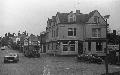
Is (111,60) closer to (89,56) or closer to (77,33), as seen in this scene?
(89,56)

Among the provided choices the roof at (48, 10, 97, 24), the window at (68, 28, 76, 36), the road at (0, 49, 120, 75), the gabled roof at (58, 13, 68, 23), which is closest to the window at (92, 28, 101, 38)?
the roof at (48, 10, 97, 24)

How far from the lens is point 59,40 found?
53.6 meters

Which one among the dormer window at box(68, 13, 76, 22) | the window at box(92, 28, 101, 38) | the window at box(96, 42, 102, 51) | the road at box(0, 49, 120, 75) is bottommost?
the road at box(0, 49, 120, 75)

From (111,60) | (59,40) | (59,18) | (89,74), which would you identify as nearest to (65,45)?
(59,40)

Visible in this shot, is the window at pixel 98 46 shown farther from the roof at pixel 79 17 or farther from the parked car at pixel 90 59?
the parked car at pixel 90 59

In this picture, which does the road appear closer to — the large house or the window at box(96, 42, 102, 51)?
the large house

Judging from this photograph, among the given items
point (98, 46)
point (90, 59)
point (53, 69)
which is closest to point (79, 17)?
point (98, 46)

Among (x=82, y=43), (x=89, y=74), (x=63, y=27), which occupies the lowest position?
(x=89, y=74)

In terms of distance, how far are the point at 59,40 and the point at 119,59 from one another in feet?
64.2

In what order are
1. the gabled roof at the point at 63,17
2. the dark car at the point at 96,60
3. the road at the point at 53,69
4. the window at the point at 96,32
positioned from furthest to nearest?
the gabled roof at the point at 63,17
the window at the point at 96,32
the dark car at the point at 96,60
the road at the point at 53,69

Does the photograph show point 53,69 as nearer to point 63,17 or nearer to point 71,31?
point 71,31

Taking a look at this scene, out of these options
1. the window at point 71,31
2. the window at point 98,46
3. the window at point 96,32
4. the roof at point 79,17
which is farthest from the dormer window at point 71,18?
the window at point 98,46

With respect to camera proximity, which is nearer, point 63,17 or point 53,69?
point 53,69

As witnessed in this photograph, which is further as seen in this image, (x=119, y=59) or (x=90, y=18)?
(x=90, y=18)
